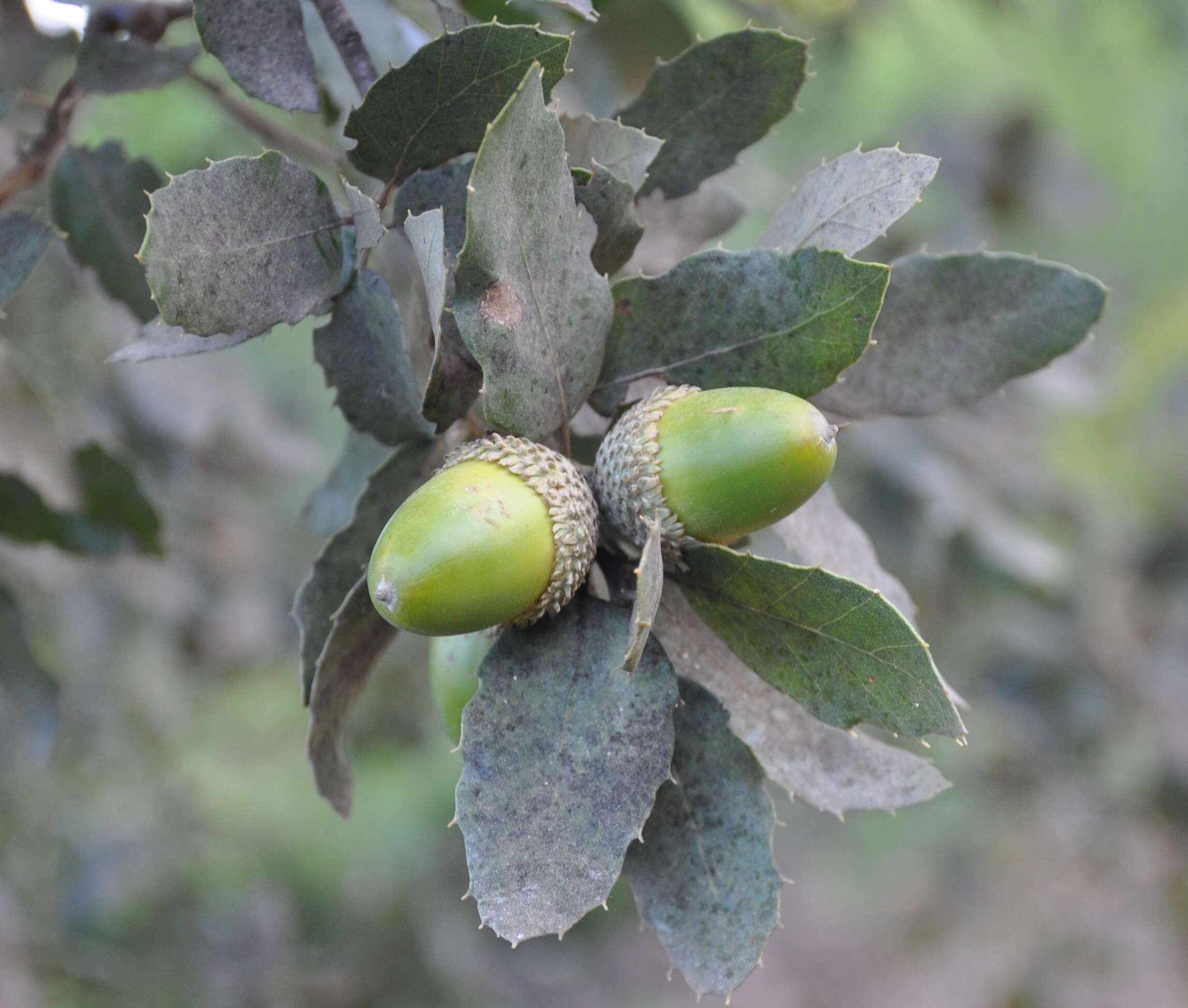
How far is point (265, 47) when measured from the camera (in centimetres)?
95

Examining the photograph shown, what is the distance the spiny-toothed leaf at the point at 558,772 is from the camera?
741 millimetres

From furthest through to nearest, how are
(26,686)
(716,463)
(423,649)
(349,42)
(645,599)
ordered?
(423,649)
(26,686)
(349,42)
(716,463)
(645,599)

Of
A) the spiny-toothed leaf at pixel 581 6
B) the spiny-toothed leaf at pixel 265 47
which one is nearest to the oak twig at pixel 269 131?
the spiny-toothed leaf at pixel 265 47

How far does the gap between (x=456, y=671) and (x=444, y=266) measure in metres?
0.41

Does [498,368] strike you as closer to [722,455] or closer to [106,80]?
[722,455]

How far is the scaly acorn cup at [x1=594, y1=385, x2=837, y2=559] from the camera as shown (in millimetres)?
792

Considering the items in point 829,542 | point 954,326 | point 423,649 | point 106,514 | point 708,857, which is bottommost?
point 423,649

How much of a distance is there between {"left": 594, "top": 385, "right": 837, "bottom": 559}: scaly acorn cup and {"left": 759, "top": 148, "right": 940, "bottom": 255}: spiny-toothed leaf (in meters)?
0.14

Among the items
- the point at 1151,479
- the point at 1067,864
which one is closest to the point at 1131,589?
the point at 1067,864

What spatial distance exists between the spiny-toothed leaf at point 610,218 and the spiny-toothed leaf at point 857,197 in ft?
0.45

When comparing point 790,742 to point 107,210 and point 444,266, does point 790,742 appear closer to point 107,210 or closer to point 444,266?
point 444,266

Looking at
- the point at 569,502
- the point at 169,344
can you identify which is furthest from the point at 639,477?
the point at 169,344

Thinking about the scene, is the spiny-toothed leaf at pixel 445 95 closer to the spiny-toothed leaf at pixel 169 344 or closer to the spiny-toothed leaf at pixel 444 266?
the spiny-toothed leaf at pixel 444 266

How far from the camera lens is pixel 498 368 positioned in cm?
79
